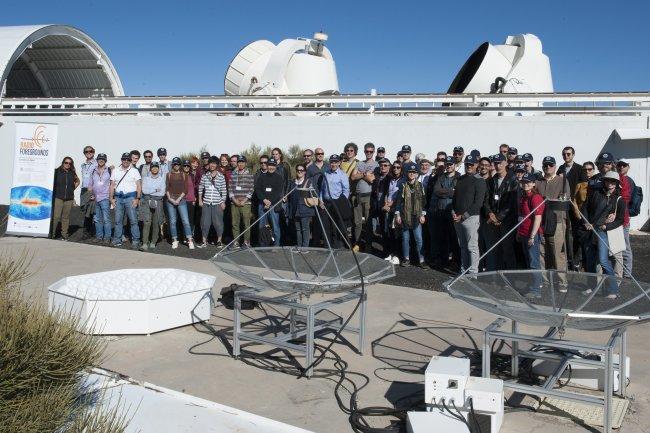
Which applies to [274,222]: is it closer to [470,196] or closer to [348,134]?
[470,196]

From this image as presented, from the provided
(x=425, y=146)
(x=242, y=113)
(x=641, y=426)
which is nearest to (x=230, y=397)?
(x=641, y=426)

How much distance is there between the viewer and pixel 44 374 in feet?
12.2

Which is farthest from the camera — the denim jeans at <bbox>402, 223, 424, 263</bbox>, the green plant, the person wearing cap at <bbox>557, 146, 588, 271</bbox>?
the denim jeans at <bbox>402, 223, 424, 263</bbox>

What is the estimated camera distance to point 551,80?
2184 centimetres

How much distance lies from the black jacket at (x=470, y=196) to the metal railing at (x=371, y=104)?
6621mm

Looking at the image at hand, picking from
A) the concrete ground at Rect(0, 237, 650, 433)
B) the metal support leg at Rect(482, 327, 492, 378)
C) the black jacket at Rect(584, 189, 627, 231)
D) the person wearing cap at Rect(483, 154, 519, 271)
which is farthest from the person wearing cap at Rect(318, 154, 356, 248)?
the metal support leg at Rect(482, 327, 492, 378)

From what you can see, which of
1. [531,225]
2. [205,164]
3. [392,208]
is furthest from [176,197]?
[531,225]

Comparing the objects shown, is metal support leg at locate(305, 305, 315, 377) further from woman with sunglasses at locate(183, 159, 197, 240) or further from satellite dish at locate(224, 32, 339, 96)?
satellite dish at locate(224, 32, 339, 96)

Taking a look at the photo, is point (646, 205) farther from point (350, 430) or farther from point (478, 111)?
point (350, 430)

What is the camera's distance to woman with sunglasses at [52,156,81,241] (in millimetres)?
14469

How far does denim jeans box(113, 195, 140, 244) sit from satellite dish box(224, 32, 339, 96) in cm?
1033

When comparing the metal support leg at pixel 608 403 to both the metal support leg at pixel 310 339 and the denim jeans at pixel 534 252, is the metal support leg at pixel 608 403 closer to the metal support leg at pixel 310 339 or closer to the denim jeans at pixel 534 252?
the metal support leg at pixel 310 339

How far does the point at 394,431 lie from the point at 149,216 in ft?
31.5

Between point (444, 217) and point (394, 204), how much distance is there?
2.86 feet
